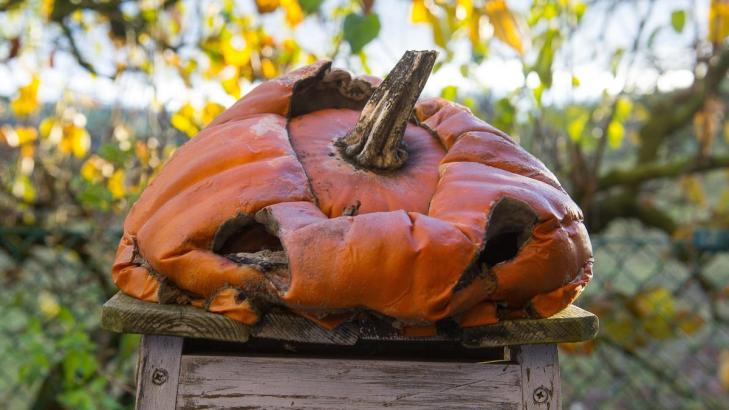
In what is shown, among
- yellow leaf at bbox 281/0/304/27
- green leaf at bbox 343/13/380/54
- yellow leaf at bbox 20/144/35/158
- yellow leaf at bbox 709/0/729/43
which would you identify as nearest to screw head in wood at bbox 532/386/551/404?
green leaf at bbox 343/13/380/54

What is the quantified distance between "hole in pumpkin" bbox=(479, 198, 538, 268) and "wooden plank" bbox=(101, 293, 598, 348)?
3.8 inches

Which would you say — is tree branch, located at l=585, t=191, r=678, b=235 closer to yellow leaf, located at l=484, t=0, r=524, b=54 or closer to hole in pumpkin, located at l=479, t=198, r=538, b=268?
yellow leaf, located at l=484, t=0, r=524, b=54

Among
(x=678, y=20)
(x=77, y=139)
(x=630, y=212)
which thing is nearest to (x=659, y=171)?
(x=630, y=212)

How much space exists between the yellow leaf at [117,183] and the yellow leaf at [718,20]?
213 centimetres

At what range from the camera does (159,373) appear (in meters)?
1.00

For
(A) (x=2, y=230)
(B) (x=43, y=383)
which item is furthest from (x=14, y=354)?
(A) (x=2, y=230)

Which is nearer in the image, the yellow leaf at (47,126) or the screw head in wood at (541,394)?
the screw head in wood at (541,394)

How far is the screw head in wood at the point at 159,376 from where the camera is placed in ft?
3.27

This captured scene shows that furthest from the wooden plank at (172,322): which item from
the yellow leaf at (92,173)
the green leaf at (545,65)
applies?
the yellow leaf at (92,173)

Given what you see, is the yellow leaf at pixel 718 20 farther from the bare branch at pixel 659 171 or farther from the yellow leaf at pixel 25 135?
the yellow leaf at pixel 25 135

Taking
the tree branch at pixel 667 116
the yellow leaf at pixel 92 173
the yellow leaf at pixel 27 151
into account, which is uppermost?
the tree branch at pixel 667 116

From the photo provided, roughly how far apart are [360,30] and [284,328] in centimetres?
97

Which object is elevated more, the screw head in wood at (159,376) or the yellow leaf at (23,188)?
the screw head in wood at (159,376)

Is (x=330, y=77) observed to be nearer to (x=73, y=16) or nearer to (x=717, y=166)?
(x=73, y=16)
